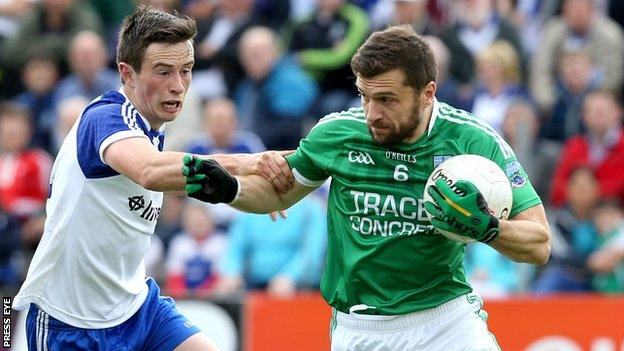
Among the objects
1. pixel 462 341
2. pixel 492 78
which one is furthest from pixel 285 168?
pixel 492 78

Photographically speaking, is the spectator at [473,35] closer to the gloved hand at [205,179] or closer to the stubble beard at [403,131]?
the stubble beard at [403,131]

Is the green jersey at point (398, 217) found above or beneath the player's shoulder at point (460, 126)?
beneath

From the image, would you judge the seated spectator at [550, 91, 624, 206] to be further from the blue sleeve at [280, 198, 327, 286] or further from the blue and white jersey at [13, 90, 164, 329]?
the blue and white jersey at [13, 90, 164, 329]

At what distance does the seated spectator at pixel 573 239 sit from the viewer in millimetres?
12391

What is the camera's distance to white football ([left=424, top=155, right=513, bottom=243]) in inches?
256

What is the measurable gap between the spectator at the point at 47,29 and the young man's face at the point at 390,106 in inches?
362

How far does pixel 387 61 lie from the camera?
675cm

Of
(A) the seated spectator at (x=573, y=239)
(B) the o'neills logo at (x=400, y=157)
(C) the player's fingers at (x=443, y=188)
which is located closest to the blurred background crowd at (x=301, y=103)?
(A) the seated spectator at (x=573, y=239)

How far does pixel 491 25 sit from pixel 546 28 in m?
0.66

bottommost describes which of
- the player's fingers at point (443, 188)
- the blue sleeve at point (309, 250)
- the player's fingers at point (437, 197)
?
the blue sleeve at point (309, 250)

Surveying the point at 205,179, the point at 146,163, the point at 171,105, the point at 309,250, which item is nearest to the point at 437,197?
the point at 205,179

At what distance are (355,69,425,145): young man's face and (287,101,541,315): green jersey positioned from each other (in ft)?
0.43

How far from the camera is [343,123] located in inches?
282

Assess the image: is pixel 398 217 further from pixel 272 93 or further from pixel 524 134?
pixel 272 93
